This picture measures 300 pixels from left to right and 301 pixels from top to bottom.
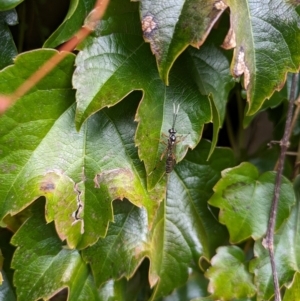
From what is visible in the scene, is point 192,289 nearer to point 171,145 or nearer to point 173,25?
point 171,145

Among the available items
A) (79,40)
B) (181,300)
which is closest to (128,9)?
(79,40)

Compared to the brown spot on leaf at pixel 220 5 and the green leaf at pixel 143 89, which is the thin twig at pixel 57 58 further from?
the brown spot on leaf at pixel 220 5

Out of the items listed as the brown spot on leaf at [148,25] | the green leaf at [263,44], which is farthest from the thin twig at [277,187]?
the brown spot on leaf at [148,25]

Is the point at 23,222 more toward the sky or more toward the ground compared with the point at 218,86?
more toward the ground

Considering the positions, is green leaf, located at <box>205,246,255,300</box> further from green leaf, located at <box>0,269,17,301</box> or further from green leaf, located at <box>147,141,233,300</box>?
green leaf, located at <box>0,269,17,301</box>

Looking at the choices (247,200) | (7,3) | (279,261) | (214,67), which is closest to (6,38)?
(7,3)

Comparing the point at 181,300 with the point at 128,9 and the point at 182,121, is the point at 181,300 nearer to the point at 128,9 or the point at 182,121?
the point at 182,121
